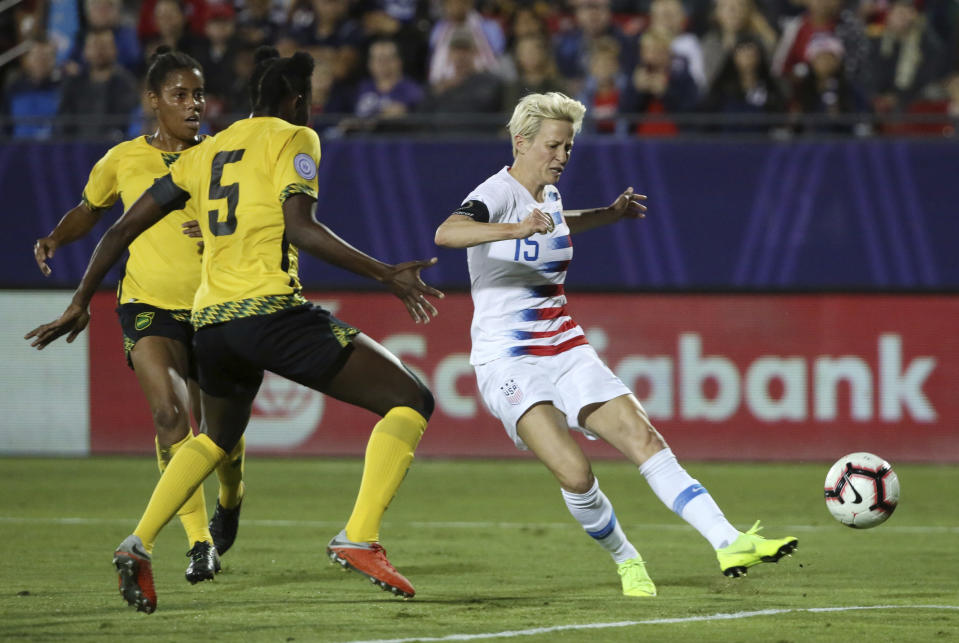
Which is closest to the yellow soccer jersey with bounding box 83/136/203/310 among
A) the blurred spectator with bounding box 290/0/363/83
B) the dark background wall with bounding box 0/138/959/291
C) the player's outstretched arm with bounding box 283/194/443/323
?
the player's outstretched arm with bounding box 283/194/443/323

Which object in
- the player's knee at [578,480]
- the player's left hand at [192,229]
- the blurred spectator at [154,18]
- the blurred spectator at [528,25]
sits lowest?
the player's knee at [578,480]

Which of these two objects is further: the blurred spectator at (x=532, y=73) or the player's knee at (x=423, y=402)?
the blurred spectator at (x=532, y=73)

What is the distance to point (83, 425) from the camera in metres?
14.1

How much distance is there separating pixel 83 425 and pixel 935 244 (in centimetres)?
788

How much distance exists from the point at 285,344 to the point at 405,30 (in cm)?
947

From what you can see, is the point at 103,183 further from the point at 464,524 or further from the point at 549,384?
the point at 464,524

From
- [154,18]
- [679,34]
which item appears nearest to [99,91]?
[154,18]

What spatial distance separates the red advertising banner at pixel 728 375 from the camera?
13008 millimetres

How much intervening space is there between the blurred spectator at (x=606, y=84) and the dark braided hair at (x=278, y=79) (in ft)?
25.6

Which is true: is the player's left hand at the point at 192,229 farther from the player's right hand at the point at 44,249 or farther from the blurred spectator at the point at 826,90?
the blurred spectator at the point at 826,90

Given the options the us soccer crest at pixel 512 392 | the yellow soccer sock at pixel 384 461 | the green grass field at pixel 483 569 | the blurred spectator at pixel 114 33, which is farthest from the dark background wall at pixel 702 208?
the yellow soccer sock at pixel 384 461

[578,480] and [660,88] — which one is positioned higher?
[660,88]

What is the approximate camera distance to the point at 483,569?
24.7 feet

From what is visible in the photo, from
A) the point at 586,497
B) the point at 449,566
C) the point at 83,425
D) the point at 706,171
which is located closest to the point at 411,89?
the point at 706,171
